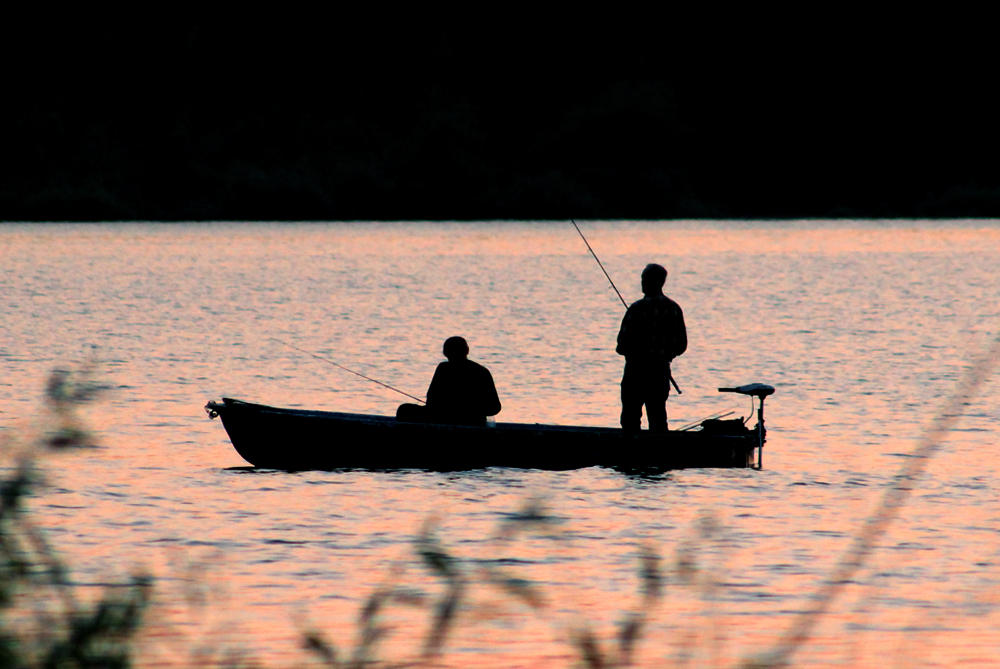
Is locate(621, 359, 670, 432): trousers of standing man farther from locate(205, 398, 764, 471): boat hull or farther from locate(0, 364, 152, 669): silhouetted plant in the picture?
locate(0, 364, 152, 669): silhouetted plant

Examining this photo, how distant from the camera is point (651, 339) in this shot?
14406mm

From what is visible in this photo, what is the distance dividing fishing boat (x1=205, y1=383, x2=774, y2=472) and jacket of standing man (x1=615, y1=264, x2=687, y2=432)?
17.9 inches

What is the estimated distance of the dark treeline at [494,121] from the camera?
89500 millimetres

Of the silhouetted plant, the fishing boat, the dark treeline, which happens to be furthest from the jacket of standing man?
the dark treeline

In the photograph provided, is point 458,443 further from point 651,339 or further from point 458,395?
point 651,339

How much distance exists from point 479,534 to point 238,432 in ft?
11.6

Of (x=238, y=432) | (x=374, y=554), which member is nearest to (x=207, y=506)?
(x=238, y=432)

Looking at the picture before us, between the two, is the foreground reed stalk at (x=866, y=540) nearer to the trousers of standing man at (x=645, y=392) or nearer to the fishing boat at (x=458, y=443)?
the fishing boat at (x=458, y=443)

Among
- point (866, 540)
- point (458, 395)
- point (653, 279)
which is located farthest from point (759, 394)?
point (866, 540)

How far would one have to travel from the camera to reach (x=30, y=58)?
91312mm

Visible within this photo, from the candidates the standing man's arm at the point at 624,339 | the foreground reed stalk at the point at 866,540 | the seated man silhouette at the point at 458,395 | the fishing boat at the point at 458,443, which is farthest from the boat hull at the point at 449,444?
the foreground reed stalk at the point at 866,540

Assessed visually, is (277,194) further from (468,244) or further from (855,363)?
(855,363)

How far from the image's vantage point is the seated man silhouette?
14.3 m

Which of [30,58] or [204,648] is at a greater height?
[30,58]
